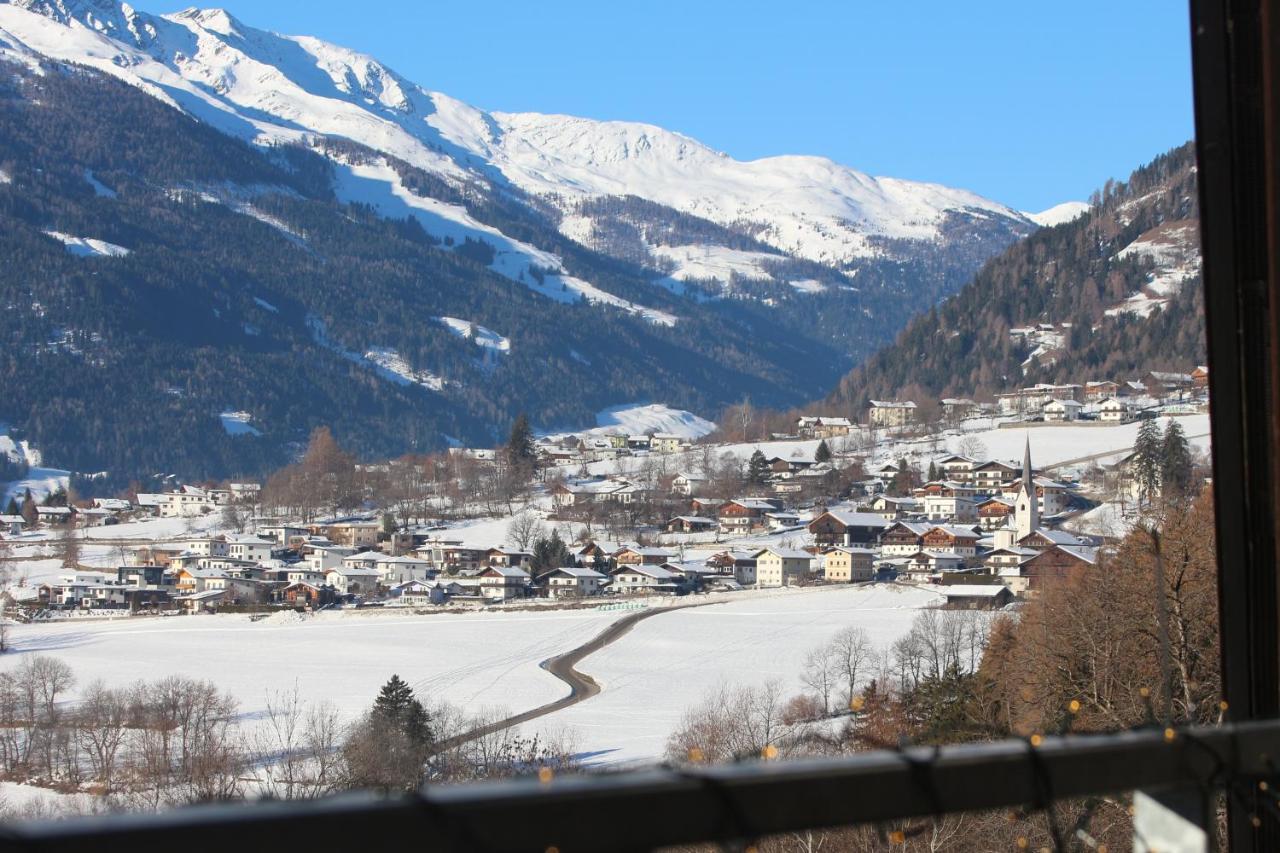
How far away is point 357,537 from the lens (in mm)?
104688

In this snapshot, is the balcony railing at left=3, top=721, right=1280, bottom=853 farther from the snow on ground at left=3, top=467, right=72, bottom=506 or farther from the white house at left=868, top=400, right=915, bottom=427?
the snow on ground at left=3, top=467, right=72, bottom=506

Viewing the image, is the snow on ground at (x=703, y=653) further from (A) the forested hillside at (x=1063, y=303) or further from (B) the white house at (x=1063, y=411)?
(A) the forested hillside at (x=1063, y=303)

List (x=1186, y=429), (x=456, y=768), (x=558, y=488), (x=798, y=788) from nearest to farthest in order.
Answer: (x=798, y=788) < (x=456, y=768) < (x=1186, y=429) < (x=558, y=488)

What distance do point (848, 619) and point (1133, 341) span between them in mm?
106667

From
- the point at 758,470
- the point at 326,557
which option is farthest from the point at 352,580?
the point at 758,470

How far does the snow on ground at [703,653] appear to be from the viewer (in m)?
34.5

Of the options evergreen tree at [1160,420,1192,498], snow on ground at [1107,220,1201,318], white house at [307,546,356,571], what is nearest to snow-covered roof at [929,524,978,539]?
evergreen tree at [1160,420,1192,498]

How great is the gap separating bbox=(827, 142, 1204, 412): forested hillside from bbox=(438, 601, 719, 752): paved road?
340 feet

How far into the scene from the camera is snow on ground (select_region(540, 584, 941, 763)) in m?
34.5

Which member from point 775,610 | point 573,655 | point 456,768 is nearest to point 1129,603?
point 456,768

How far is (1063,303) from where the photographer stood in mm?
175250

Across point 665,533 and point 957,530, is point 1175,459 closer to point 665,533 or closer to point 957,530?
point 957,530

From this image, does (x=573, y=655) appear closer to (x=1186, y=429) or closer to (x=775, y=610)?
(x=775, y=610)

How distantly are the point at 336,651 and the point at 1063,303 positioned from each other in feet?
449
